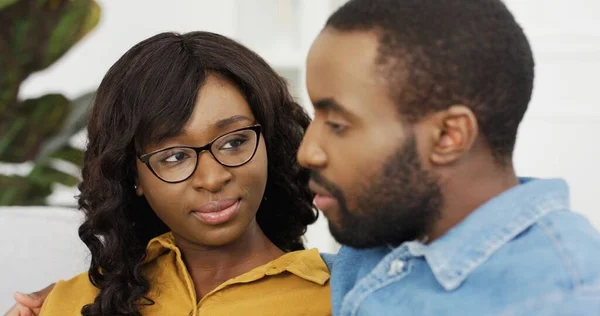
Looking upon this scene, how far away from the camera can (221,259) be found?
5.71ft

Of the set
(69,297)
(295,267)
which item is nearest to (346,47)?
(295,267)

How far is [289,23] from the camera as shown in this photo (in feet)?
12.1

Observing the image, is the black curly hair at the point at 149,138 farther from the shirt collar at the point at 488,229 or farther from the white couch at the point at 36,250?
the shirt collar at the point at 488,229

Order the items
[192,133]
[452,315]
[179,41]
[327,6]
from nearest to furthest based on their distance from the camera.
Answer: [452,315]
[192,133]
[179,41]
[327,6]

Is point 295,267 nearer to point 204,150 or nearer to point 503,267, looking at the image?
point 204,150

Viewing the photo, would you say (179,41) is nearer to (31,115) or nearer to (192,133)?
(192,133)

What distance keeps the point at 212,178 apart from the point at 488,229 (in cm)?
55

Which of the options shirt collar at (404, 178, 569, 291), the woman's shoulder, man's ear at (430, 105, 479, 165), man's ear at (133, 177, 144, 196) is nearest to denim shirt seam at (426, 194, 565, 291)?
shirt collar at (404, 178, 569, 291)

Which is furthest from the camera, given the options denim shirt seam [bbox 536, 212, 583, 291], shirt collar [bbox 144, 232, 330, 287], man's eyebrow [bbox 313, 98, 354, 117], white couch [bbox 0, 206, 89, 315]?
white couch [bbox 0, 206, 89, 315]

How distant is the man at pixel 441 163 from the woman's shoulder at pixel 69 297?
28.8 inches

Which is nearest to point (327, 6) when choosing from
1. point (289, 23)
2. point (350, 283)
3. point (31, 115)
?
point (289, 23)

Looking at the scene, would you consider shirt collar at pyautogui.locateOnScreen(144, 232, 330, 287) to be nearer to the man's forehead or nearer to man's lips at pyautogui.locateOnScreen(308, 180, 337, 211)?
man's lips at pyautogui.locateOnScreen(308, 180, 337, 211)

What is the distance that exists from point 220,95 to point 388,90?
0.52 m

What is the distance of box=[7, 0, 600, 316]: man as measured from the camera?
113cm
